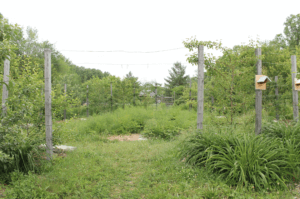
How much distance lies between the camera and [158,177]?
355cm

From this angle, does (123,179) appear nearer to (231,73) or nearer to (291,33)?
(231,73)

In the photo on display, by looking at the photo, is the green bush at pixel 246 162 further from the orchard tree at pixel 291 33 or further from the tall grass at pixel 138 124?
the orchard tree at pixel 291 33

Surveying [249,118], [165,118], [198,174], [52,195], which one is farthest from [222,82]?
[52,195]

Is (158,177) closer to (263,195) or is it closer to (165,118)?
(263,195)

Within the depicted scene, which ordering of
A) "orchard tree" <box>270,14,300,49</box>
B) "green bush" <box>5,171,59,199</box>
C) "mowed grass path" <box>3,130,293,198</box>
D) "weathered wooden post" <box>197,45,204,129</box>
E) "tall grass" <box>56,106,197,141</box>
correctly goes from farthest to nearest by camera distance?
"orchard tree" <box>270,14,300,49</box> → "tall grass" <box>56,106,197,141</box> → "weathered wooden post" <box>197,45,204,129</box> → "mowed grass path" <box>3,130,293,198</box> → "green bush" <box>5,171,59,199</box>

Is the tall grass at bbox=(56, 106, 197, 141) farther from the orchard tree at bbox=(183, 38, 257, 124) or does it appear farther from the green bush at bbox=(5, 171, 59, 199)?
the green bush at bbox=(5, 171, 59, 199)

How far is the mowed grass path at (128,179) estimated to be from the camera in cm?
292

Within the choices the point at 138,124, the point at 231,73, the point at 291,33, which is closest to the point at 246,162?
the point at 231,73

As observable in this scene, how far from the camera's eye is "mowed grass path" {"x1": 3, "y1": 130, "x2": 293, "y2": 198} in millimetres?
2920

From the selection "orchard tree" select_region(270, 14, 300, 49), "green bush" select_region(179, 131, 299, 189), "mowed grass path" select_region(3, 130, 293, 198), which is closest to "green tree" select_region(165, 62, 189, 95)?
"orchard tree" select_region(270, 14, 300, 49)

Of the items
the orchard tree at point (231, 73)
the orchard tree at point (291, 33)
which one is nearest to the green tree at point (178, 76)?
the orchard tree at point (291, 33)

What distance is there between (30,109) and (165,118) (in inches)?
205

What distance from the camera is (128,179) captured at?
3.66 meters

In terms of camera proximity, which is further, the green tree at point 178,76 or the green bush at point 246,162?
the green tree at point 178,76
